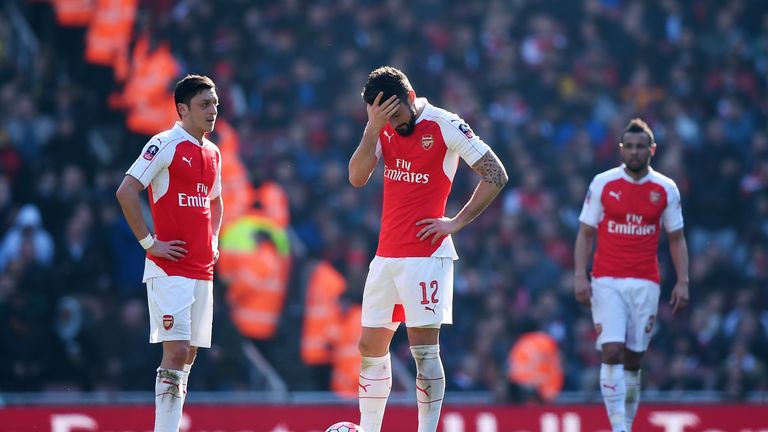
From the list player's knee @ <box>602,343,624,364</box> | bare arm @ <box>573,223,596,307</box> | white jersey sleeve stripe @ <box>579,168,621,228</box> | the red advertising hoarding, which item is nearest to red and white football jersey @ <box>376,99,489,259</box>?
bare arm @ <box>573,223,596,307</box>

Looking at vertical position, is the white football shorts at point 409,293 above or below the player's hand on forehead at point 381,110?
below

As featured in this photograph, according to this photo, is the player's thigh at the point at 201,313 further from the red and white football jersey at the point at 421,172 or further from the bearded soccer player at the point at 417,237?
the red and white football jersey at the point at 421,172

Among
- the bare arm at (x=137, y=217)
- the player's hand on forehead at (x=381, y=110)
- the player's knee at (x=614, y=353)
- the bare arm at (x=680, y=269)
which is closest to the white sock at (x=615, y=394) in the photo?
the player's knee at (x=614, y=353)

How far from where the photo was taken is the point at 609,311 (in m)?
9.98

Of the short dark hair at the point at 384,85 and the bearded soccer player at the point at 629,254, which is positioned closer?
the short dark hair at the point at 384,85

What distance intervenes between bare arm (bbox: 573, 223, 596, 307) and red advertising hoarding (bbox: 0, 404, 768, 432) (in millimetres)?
2025

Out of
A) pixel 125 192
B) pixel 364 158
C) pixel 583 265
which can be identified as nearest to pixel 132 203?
pixel 125 192

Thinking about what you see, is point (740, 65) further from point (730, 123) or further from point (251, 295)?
point (251, 295)

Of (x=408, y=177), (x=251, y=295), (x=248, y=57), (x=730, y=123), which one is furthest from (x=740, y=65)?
(x=408, y=177)

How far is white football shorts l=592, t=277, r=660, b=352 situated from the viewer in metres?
10.0

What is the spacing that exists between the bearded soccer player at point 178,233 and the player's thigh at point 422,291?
1.36 metres

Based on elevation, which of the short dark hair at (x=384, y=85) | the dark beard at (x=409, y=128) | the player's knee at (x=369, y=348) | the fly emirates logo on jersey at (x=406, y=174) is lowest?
the player's knee at (x=369, y=348)

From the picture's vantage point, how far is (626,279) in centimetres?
1004

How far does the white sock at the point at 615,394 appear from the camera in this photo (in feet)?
31.8
